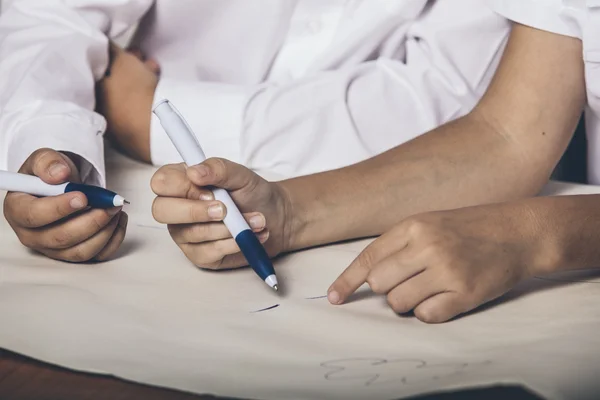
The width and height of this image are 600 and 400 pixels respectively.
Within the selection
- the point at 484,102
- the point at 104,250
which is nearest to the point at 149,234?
the point at 104,250

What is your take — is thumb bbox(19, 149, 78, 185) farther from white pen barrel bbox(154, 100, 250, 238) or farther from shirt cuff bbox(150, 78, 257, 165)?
shirt cuff bbox(150, 78, 257, 165)

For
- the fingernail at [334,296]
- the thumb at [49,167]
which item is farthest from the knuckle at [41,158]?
the fingernail at [334,296]

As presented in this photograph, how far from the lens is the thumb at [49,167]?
62cm

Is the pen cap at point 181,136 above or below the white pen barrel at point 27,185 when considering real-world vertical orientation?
above

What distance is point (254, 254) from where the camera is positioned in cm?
57

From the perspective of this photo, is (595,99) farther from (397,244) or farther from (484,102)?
(397,244)

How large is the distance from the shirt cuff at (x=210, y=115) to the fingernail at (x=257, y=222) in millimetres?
235

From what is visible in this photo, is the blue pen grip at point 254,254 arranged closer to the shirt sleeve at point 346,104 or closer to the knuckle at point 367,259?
the knuckle at point 367,259

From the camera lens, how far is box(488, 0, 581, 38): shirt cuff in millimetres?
667

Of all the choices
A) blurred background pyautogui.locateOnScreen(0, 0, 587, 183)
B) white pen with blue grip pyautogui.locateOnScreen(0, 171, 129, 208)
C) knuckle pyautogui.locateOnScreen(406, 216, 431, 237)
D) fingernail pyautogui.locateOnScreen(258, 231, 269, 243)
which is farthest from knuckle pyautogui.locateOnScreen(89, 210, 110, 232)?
blurred background pyautogui.locateOnScreen(0, 0, 587, 183)

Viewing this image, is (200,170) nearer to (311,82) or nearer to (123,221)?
(123,221)

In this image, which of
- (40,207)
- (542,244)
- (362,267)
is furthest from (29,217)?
(542,244)

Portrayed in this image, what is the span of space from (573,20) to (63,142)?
0.41 m

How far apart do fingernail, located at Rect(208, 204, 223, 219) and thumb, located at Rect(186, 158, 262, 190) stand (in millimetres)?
16
